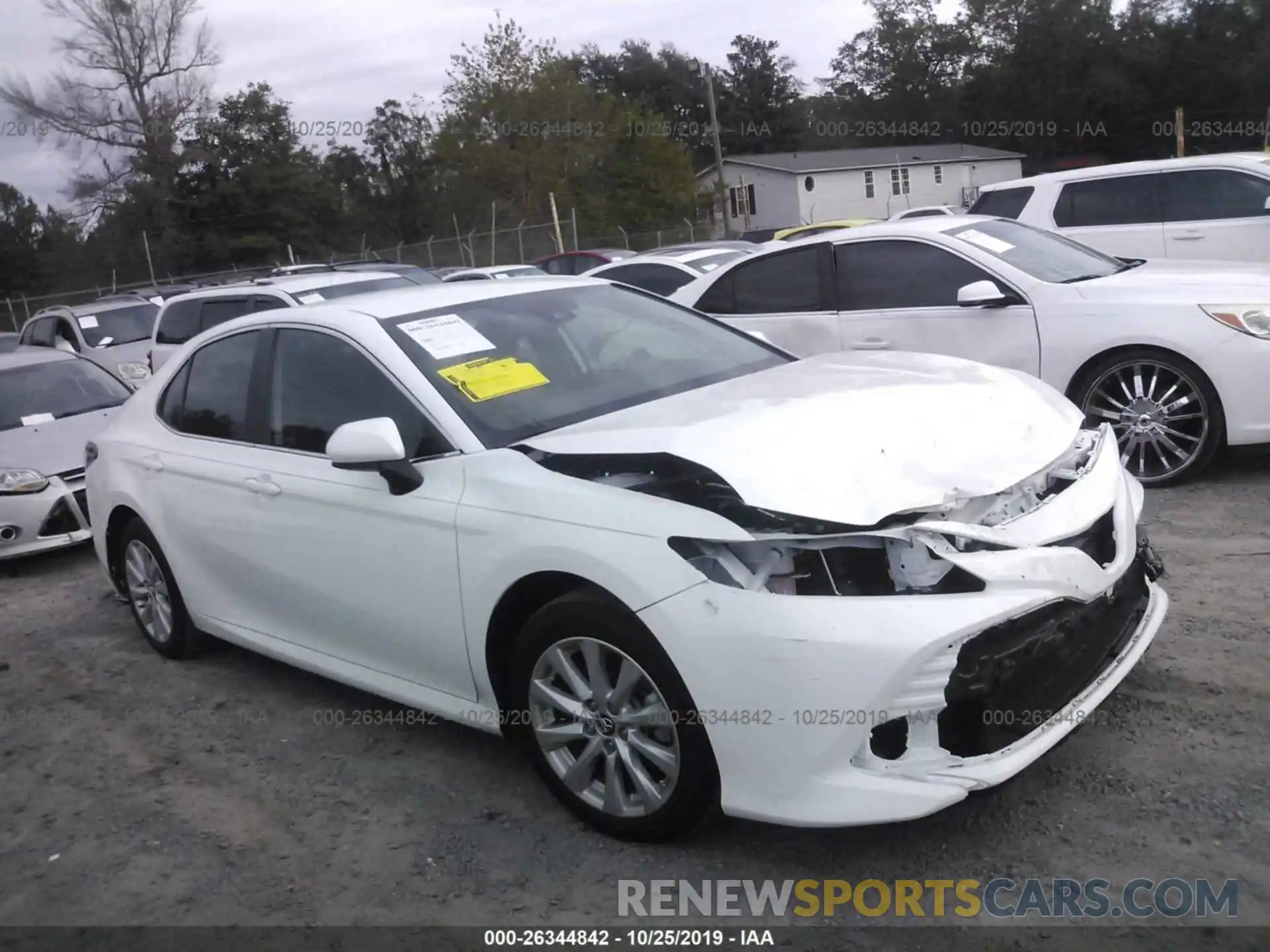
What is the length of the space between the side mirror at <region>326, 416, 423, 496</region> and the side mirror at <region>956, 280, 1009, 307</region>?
4.05m

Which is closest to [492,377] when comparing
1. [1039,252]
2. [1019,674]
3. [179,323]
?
[1019,674]

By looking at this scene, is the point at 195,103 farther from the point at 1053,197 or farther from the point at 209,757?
the point at 209,757

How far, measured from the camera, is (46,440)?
811cm

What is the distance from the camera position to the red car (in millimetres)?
23125

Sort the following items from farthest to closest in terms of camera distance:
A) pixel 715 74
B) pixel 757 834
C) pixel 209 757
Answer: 1. pixel 715 74
2. pixel 209 757
3. pixel 757 834

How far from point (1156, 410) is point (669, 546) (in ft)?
14.2

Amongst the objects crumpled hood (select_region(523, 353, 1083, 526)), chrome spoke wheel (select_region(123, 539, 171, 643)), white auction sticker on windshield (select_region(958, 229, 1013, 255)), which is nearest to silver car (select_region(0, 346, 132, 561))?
chrome spoke wheel (select_region(123, 539, 171, 643))

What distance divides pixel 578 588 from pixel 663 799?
63 centimetres

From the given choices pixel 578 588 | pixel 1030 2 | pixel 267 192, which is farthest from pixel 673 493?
pixel 1030 2

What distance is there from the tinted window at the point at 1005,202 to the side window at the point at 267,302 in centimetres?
614

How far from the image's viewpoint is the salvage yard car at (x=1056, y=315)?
6047 mm

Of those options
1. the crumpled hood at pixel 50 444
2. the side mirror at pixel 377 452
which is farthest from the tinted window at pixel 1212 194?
the crumpled hood at pixel 50 444

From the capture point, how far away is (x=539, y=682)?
3352 millimetres

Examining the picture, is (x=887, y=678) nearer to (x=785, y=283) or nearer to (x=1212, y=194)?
(x=785, y=283)
